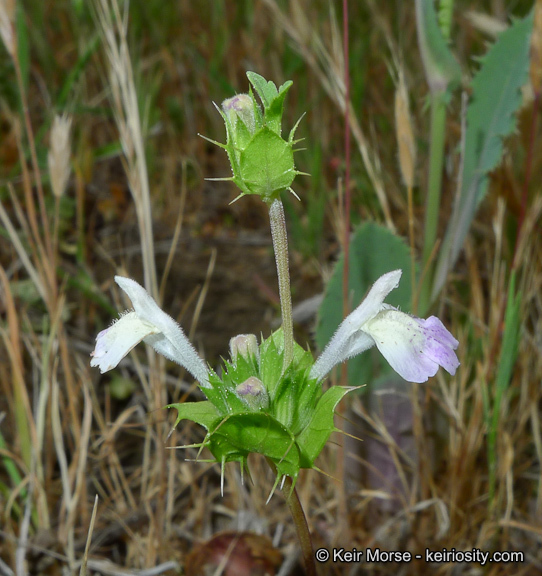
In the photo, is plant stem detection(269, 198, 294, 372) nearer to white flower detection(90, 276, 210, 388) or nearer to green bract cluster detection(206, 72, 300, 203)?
green bract cluster detection(206, 72, 300, 203)

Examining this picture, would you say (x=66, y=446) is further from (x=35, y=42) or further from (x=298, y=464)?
(x=35, y=42)

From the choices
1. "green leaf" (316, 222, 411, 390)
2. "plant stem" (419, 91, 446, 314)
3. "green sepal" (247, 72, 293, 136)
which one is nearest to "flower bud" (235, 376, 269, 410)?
"green sepal" (247, 72, 293, 136)

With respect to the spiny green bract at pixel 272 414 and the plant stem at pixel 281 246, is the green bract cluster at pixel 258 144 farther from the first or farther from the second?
the spiny green bract at pixel 272 414

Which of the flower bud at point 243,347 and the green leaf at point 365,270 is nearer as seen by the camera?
the flower bud at point 243,347

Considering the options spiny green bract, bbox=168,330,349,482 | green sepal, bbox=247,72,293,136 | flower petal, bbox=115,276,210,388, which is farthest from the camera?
flower petal, bbox=115,276,210,388

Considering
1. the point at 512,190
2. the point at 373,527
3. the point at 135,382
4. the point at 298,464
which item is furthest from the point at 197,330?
the point at 298,464

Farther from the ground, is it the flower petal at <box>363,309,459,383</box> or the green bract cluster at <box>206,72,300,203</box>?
the green bract cluster at <box>206,72,300,203</box>

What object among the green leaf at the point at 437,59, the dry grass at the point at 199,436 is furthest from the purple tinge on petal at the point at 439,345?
the green leaf at the point at 437,59
